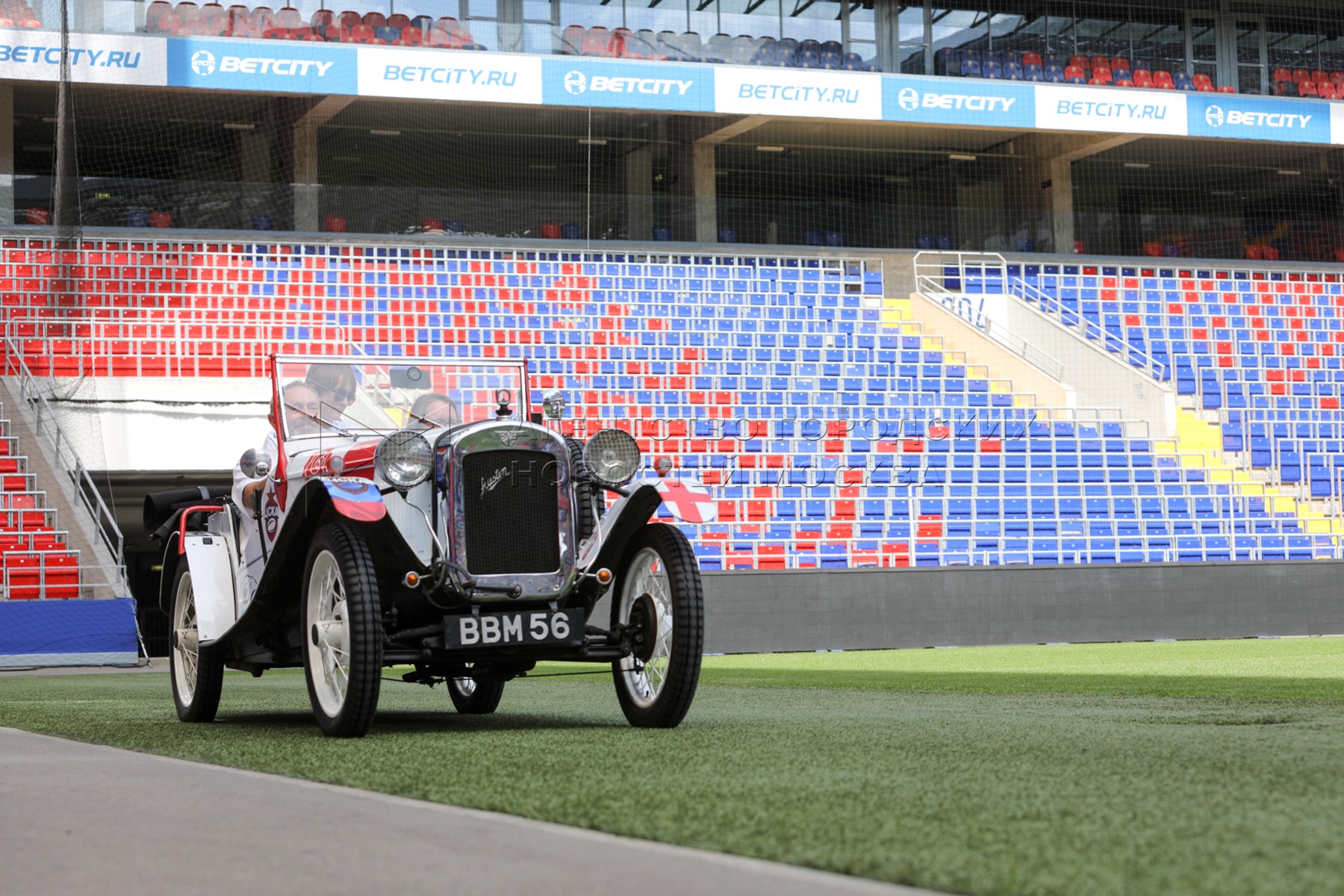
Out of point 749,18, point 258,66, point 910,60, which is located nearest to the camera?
point 258,66

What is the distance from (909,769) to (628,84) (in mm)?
22312

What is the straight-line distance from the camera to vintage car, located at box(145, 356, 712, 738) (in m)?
6.15

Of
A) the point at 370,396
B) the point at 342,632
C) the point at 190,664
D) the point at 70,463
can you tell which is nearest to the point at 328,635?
the point at 342,632

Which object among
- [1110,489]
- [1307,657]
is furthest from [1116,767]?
[1110,489]

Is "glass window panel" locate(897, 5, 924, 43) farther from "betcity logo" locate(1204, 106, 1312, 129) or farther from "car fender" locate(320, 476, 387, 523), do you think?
"car fender" locate(320, 476, 387, 523)

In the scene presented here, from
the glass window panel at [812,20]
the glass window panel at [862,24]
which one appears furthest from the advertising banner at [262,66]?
the glass window panel at [862,24]

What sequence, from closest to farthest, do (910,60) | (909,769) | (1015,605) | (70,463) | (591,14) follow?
(909,769) → (1015,605) → (70,463) → (591,14) → (910,60)

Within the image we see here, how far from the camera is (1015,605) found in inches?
762

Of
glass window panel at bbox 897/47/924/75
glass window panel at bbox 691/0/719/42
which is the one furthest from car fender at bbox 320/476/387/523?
glass window panel at bbox 897/47/924/75

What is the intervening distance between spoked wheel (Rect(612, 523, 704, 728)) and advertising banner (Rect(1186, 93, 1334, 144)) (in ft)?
79.8

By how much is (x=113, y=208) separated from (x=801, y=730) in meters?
19.6

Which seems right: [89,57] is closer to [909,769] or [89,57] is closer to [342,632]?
[342,632]

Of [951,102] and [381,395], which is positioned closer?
[381,395]

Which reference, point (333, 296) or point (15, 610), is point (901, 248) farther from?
point (15, 610)
